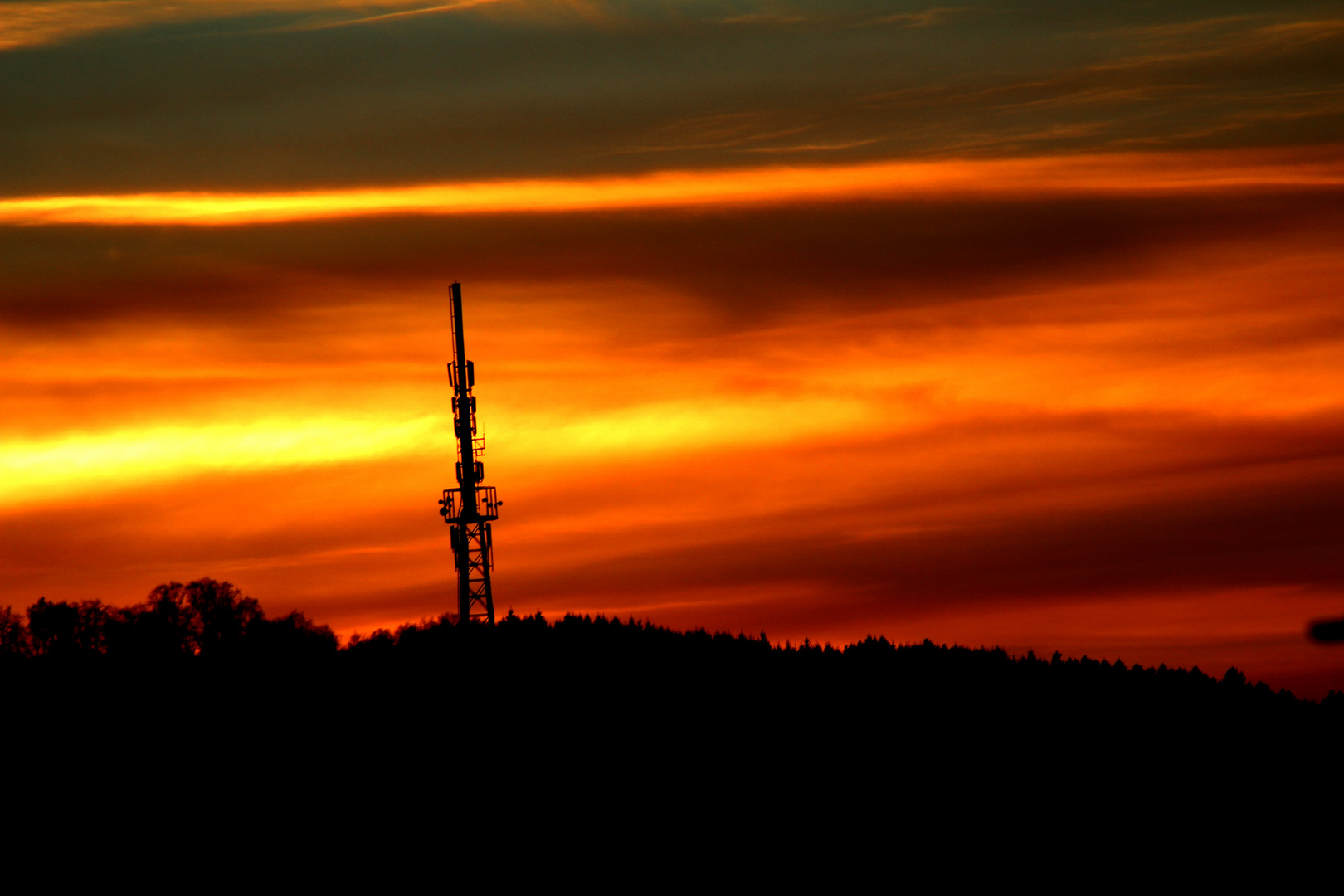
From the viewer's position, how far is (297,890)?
183 feet

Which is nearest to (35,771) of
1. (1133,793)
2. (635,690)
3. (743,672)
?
(635,690)

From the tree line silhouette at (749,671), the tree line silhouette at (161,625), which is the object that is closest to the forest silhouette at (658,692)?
the tree line silhouette at (749,671)

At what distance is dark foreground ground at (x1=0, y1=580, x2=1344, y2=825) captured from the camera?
198 feet

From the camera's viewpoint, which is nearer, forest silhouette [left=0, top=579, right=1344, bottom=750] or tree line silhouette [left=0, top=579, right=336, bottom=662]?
forest silhouette [left=0, top=579, right=1344, bottom=750]

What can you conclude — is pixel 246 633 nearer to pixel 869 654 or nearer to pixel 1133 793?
pixel 869 654

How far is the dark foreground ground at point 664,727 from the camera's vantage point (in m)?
60.5

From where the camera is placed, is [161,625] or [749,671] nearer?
[749,671]

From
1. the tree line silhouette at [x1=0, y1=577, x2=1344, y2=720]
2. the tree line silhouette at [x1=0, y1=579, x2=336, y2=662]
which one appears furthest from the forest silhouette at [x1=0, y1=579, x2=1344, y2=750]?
the tree line silhouette at [x1=0, y1=579, x2=336, y2=662]

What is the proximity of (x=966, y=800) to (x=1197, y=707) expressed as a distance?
46.6 ft

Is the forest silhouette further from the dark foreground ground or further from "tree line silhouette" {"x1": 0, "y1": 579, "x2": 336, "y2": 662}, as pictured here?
"tree line silhouette" {"x1": 0, "y1": 579, "x2": 336, "y2": 662}

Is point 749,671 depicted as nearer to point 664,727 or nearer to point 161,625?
point 664,727

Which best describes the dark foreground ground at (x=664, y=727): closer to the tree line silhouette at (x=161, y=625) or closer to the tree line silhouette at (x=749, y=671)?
the tree line silhouette at (x=749, y=671)

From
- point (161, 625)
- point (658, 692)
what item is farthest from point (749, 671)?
point (161, 625)

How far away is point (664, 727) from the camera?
64.2 metres
